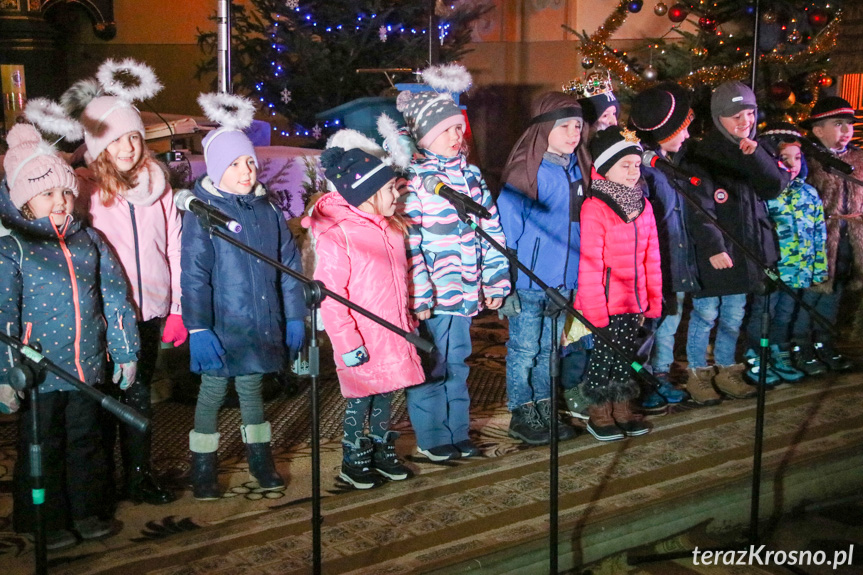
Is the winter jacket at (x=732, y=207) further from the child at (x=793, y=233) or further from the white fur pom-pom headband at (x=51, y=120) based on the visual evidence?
the white fur pom-pom headband at (x=51, y=120)

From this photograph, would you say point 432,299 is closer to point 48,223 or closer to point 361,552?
point 361,552

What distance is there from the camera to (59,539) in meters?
3.42

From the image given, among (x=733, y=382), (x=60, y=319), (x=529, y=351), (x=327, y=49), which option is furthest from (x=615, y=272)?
(x=327, y=49)

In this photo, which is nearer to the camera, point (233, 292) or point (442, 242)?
point (233, 292)

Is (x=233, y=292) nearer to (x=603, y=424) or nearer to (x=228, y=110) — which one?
(x=228, y=110)

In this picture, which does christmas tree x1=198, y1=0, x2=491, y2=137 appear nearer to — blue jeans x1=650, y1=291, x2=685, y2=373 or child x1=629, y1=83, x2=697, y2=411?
child x1=629, y1=83, x2=697, y2=411

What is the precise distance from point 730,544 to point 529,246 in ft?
5.08

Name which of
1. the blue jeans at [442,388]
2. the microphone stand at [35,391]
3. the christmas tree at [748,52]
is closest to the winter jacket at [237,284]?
the blue jeans at [442,388]

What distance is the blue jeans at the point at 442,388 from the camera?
4227mm

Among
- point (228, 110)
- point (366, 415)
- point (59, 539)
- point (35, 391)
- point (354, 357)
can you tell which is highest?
point (228, 110)

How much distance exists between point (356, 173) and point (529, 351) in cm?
129

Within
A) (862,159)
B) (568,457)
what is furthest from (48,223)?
(862,159)

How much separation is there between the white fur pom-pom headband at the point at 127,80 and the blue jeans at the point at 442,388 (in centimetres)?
152

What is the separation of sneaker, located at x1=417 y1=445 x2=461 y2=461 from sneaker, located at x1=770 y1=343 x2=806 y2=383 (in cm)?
226
